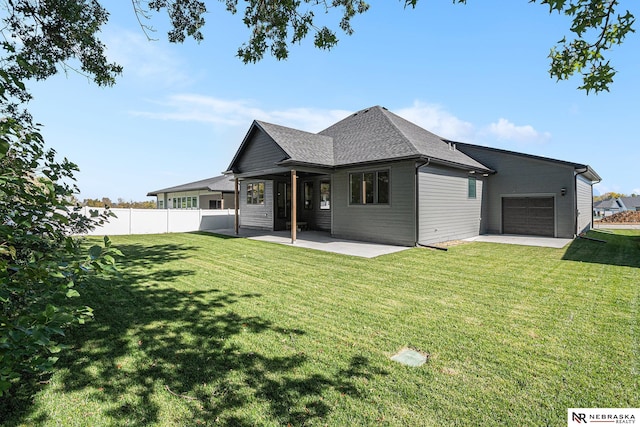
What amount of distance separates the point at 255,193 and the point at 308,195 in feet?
10.6

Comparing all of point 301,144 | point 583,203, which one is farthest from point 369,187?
point 583,203

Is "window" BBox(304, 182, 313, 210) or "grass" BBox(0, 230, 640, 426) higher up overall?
"window" BBox(304, 182, 313, 210)

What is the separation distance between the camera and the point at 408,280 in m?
6.40

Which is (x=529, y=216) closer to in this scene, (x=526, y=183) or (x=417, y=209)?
(x=526, y=183)

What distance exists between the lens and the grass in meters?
2.41

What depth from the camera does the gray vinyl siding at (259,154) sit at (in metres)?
13.4

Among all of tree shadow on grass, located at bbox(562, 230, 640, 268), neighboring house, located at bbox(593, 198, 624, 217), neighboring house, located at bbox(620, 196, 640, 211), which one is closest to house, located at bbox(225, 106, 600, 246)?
tree shadow on grass, located at bbox(562, 230, 640, 268)

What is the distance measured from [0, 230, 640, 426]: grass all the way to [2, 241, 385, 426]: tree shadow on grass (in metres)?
Result: 0.02

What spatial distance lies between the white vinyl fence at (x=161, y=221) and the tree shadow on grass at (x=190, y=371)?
13153 millimetres

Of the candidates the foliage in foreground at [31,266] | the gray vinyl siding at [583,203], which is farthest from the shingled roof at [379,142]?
the foliage in foreground at [31,266]

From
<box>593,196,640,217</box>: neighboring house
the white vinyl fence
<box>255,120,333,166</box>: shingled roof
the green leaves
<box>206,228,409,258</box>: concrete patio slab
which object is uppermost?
<box>255,120,333,166</box>: shingled roof

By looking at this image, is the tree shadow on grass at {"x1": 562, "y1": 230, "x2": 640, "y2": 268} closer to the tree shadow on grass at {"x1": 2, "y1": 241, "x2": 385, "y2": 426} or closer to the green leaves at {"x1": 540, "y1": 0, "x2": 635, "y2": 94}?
the green leaves at {"x1": 540, "y1": 0, "x2": 635, "y2": 94}

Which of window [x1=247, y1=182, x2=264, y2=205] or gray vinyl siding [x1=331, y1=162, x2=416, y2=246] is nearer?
gray vinyl siding [x1=331, y1=162, x2=416, y2=246]

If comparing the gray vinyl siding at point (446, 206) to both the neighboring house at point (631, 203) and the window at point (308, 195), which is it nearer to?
the window at point (308, 195)
